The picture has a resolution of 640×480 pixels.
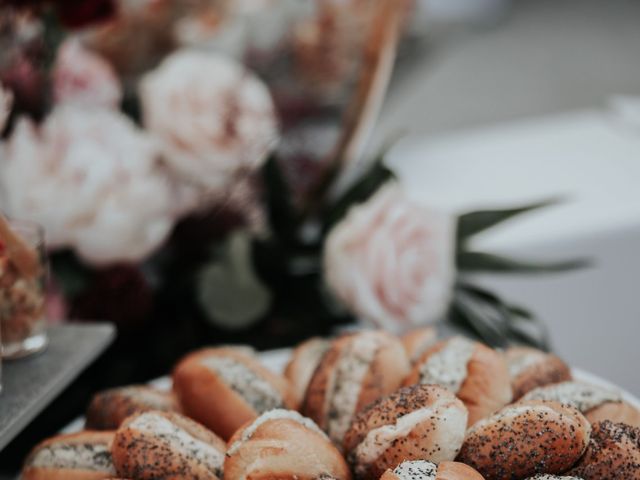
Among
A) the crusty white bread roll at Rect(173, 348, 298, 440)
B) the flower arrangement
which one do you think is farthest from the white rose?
the crusty white bread roll at Rect(173, 348, 298, 440)

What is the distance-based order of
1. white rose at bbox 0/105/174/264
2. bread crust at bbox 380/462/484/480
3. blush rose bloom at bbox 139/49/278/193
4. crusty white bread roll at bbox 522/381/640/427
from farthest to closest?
blush rose bloom at bbox 139/49/278/193, white rose at bbox 0/105/174/264, crusty white bread roll at bbox 522/381/640/427, bread crust at bbox 380/462/484/480

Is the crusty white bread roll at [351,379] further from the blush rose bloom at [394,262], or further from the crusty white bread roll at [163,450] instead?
the blush rose bloom at [394,262]

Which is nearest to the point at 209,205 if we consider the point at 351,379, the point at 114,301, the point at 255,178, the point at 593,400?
the point at 255,178

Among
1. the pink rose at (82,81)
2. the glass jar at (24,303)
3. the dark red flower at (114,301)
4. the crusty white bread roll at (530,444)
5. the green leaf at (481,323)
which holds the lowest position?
the green leaf at (481,323)

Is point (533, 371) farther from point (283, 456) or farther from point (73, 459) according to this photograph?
point (73, 459)

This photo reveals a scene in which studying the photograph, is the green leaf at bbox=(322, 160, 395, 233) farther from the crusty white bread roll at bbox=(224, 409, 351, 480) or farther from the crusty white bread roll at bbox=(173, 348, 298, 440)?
the crusty white bread roll at bbox=(224, 409, 351, 480)

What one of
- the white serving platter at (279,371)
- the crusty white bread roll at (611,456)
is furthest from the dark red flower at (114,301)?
the crusty white bread roll at (611,456)

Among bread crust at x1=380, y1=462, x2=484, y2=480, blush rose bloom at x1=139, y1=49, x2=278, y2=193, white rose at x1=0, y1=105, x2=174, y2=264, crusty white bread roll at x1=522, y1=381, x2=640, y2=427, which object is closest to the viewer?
bread crust at x1=380, y1=462, x2=484, y2=480
